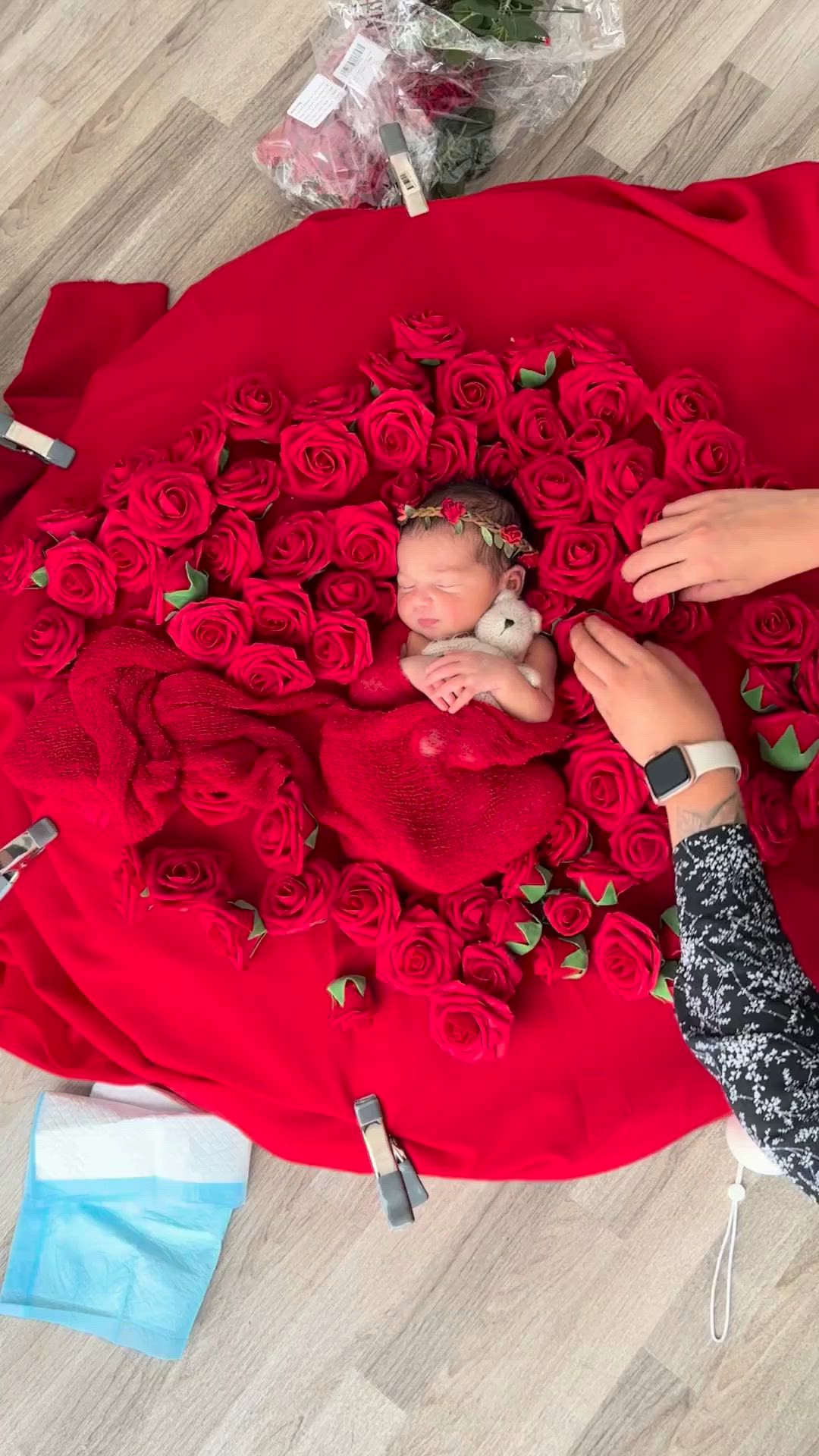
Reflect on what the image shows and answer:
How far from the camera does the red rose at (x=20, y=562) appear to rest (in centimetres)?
161

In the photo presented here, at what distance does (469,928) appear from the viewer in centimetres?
154

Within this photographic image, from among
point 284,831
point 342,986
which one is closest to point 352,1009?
point 342,986

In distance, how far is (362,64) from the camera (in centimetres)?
170

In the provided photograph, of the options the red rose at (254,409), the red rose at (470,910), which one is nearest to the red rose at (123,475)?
the red rose at (254,409)

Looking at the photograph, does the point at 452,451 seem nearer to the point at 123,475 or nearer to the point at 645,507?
the point at 645,507

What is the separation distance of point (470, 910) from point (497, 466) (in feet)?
2.29

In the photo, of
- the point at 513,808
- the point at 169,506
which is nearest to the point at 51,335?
the point at 169,506

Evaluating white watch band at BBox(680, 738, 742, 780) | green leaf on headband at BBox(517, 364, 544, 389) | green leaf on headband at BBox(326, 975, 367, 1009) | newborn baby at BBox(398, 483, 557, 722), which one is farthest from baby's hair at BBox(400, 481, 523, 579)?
green leaf on headband at BBox(326, 975, 367, 1009)

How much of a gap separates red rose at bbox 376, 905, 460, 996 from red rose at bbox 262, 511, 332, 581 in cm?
56

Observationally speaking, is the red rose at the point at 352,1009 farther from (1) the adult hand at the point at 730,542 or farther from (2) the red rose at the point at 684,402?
(2) the red rose at the point at 684,402

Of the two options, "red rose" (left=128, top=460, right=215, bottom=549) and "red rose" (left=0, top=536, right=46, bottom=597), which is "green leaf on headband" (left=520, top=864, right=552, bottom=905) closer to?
"red rose" (left=128, top=460, right=215, bottom=549)

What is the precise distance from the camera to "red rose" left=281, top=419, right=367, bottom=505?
156 cm

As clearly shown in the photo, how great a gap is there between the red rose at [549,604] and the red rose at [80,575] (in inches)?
26.0

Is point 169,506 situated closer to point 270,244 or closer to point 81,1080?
point 270,244
